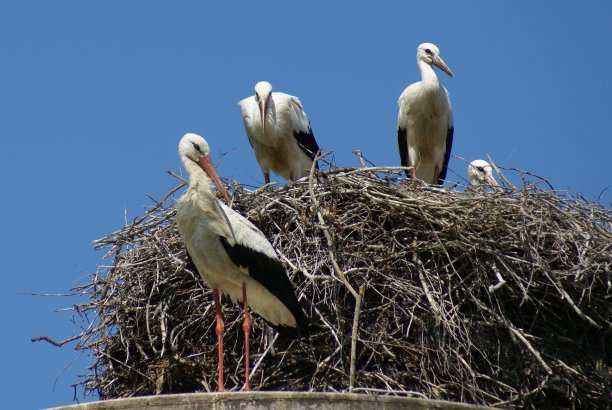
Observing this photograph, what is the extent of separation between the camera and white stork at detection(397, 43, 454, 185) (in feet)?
36.7

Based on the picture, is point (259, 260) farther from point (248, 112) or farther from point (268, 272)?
point (248, 112)

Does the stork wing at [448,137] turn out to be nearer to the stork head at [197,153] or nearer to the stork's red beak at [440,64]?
the stork's red beak at [440,64]

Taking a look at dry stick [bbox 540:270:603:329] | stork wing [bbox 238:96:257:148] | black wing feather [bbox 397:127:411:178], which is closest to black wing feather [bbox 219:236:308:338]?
dry stick [bbox 540:270:603:329]

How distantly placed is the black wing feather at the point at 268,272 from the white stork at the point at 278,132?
10.5 feet

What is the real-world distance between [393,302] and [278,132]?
10.3 feet

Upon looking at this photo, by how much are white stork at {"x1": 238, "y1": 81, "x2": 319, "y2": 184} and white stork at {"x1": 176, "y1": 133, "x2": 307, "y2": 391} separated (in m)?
3.03

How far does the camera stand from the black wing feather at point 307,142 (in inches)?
440

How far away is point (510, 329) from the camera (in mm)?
8180

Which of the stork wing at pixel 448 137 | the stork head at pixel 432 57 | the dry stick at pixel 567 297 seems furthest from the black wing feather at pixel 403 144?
the dry stick at pixel 567 297

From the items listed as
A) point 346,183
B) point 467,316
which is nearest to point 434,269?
point 467,316

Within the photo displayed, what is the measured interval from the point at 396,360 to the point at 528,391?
35.5 inches

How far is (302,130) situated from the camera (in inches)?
442

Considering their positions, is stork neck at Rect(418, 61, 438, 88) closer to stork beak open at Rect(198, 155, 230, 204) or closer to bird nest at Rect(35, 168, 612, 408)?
bird nest at Rect(35, 168, 612, 408)

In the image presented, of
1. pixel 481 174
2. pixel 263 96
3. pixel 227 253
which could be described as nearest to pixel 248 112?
pixel 263 96
